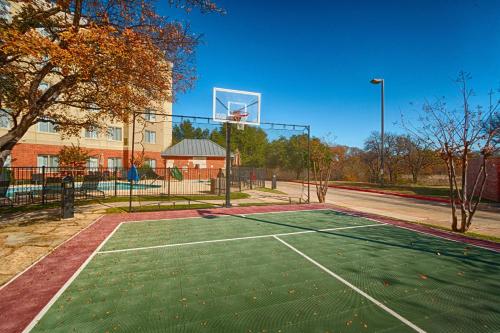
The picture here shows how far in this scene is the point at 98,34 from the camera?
679 centimetres

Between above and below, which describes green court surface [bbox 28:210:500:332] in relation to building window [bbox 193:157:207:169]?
below

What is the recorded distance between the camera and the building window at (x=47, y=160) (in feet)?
85.9

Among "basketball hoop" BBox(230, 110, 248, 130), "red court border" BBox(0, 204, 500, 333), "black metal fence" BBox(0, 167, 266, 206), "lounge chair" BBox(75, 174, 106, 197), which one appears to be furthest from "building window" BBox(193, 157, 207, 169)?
"red court border" BBox(0, 204, 500, 333)

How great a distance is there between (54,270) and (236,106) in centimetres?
1062

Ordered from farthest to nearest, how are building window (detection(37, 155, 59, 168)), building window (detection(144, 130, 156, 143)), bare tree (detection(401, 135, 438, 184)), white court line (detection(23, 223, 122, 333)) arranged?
building window (detection(144, 130, 156, 143)), bare tree (detection(401, 135, 438, 184)), building window (detection(37, 155, 59, 168)), white court line (detection(23, 223, 122, 333))

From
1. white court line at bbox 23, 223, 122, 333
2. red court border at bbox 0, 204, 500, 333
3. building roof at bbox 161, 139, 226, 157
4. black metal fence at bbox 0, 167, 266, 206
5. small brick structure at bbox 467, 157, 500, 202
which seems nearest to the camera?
white court line at bbox 23, 223, 122, 333

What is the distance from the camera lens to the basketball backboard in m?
13.0

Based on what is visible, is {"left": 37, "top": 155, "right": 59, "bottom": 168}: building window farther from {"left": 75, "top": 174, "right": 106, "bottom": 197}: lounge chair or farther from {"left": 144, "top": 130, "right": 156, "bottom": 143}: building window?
{"left": 75, "top": 174, "right": 106, "bottom": 197}: lounge chair

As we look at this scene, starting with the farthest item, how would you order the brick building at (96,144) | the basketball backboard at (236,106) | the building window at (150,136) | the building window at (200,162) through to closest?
the building window at (200,162) → the building window at (150,136) → the brick building at (96,144) → the basketball backboard at (236,106)

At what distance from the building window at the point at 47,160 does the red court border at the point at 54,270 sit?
73.5ft

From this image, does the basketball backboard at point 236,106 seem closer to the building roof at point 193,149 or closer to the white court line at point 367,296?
the white court line at point 367,296

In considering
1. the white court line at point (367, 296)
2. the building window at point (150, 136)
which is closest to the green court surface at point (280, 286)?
the white court line at point (367, 296)

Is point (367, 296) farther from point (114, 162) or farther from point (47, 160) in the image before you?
point (114, 162)

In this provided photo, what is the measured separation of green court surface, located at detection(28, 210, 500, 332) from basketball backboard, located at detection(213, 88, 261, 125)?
7.06 m
